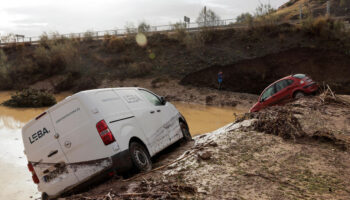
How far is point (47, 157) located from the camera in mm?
5273

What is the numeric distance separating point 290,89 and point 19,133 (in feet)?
45.3

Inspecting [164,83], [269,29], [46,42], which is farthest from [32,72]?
[269,29]

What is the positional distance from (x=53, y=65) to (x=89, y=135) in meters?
31.3

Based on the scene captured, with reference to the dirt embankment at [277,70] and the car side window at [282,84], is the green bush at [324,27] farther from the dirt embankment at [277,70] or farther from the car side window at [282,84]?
the car side window at [282,84]

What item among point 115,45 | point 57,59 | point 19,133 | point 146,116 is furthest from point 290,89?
point 57,59

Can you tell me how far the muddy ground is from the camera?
3824mm

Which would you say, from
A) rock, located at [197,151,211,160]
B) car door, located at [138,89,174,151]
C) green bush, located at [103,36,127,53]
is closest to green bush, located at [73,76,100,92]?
green bush, located at [103,36,127,53]

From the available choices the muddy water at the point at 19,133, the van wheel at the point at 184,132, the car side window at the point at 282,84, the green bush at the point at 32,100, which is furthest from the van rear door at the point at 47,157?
the green bush at the point at 32,100

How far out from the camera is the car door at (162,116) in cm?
693

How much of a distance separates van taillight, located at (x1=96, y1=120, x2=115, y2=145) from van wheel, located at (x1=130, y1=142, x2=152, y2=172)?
1.87 ft

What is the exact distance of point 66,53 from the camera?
33500mm

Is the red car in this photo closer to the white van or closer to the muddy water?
the muddy water

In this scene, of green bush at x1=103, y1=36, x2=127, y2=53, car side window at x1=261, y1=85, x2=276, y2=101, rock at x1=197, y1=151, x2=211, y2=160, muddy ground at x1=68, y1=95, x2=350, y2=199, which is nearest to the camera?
muddy ground at x1=68, y1=95, x2=350, y2=199

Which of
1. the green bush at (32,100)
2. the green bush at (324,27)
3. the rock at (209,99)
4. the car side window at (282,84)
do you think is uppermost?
the green bush at (324,27)
